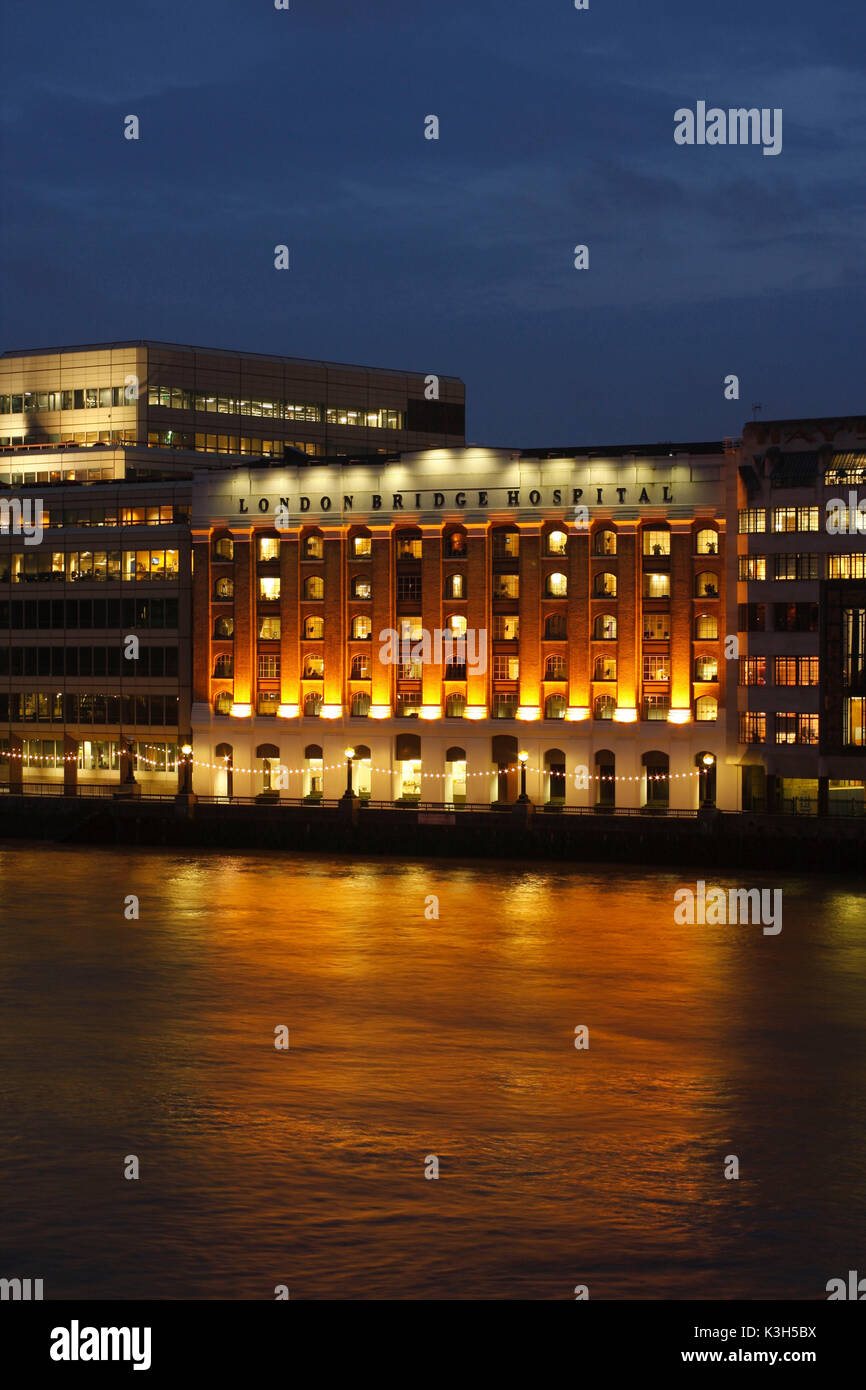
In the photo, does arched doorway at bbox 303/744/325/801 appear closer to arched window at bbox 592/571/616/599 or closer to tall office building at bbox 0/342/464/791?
tall office building at bbox 0/342/464/791

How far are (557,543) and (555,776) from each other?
1386 centimetres

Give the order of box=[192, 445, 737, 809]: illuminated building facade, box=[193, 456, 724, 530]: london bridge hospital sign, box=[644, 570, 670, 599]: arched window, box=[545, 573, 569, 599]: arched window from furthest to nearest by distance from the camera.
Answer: box=[545, 573, 569, 599]: arched window
box=[644, 570, 670, 599]: arched window
box=[192, 445, 737, 809]: illuminated building facade
box=[193, 456, 724, 530]: london bridge hospital sign

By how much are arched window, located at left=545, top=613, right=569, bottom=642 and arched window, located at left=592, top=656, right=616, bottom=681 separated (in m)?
2.54

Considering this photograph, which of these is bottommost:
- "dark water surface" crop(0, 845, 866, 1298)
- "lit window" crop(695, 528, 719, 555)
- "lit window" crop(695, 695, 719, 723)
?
"dark water surface" crop(0, 845, 866, 1298)

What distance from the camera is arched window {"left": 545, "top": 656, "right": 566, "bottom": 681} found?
11231 centimetres

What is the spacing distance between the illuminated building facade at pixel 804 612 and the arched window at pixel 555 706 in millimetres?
12148

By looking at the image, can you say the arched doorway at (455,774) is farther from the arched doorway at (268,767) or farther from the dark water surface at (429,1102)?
the dark water surface at (429,1102)

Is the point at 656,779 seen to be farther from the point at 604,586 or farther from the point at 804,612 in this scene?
the point at 804,612

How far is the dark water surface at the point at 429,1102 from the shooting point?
109 ft

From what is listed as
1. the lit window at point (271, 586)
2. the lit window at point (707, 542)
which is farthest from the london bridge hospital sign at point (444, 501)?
the lit window at point (271, 586)

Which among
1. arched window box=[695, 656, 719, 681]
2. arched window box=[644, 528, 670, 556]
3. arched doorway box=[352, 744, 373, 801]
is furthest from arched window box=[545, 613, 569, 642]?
arched doorway box=[352, 744, 373, 801]

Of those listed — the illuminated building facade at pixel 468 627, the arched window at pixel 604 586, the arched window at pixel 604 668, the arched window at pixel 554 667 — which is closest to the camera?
the illuminated building facade at pixel 468 627

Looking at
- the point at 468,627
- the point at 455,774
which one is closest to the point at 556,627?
the point at 468,627
